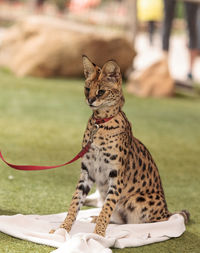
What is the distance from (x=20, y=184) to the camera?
4395 mm

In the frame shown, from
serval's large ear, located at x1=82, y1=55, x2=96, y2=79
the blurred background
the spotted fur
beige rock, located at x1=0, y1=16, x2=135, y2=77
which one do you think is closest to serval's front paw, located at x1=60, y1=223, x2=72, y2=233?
the spotted fur

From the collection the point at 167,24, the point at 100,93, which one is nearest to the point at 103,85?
the point at 100,93

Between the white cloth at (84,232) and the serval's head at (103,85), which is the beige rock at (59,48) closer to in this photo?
the white cloth at (84,232)

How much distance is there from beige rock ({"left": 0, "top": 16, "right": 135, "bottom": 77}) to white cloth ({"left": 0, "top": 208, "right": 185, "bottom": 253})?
6.41m

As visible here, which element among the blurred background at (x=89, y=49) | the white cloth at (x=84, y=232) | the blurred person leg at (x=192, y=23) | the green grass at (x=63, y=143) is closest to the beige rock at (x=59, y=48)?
the blurred background at (x=89, y=49)

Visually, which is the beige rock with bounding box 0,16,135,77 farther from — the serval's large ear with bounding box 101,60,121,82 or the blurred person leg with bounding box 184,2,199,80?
the serval's large ear with bounding box 101,60,121,82

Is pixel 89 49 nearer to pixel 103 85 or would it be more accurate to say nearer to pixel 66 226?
pixel 103 85

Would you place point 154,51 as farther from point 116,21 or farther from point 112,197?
point 112,197

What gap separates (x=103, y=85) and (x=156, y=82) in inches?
243

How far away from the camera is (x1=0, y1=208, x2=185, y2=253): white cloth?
10.5ft

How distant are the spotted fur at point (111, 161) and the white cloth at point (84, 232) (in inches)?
3.5

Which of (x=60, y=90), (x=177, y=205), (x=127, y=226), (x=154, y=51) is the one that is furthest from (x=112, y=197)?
(x=154, y=51)

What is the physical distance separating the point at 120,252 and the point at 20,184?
1.34 metres

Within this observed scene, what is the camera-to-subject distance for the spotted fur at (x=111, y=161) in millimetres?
3361
